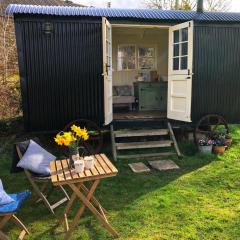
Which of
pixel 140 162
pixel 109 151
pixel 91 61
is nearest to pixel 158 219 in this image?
pixel 140 162

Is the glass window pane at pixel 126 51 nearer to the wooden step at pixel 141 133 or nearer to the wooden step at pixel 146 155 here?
the wooden step at pixel 141 133

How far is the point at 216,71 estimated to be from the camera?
252 inches

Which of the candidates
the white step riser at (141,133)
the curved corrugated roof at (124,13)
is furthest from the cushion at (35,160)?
the curved corrugated roof at (124,13)

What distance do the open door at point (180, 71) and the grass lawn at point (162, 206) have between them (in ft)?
4.01

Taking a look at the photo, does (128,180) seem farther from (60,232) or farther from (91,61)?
(91,61)

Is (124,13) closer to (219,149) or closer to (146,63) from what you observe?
(219,149)

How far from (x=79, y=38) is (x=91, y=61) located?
19.3 inches

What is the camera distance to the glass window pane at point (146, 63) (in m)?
9.36

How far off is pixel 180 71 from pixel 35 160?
370 cm

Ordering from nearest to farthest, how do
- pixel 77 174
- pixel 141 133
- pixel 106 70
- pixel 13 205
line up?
1. pixel 13 205
2. pixel 77 174
3. pixel 106 70
4. pixel 141 133

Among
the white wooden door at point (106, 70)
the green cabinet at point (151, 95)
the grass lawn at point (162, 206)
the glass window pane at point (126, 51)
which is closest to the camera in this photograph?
the grass lawn at point (162, 206)

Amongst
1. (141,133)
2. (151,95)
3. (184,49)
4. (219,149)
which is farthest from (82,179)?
(151,95)

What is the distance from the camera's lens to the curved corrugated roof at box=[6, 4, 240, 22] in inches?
221

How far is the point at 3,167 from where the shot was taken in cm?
555
